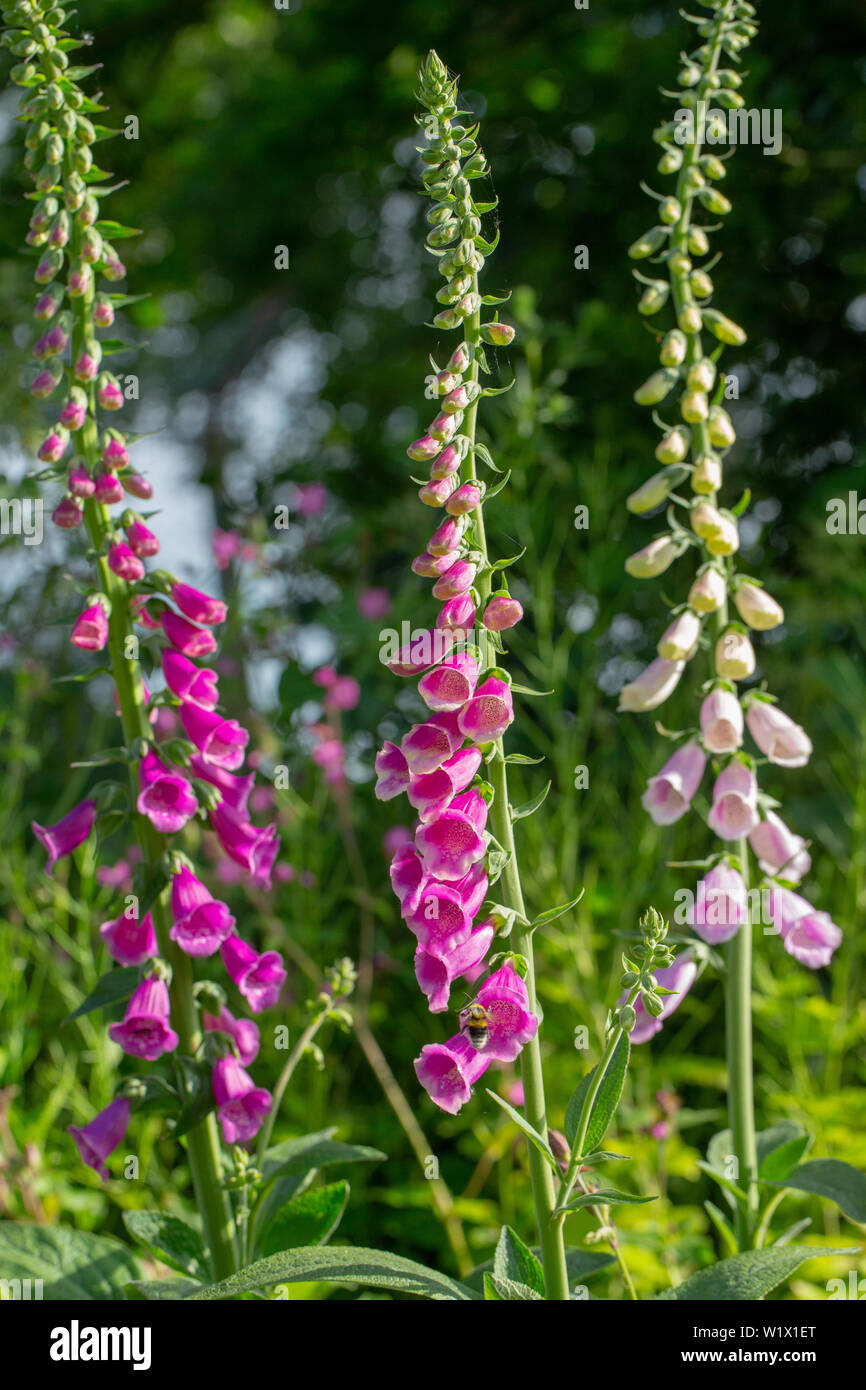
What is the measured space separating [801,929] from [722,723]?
371mm

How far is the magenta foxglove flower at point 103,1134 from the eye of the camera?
5.17ft

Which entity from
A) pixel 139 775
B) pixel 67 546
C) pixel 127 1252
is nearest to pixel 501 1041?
pixel 139 775

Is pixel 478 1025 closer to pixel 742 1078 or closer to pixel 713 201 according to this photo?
pixel 742 1078

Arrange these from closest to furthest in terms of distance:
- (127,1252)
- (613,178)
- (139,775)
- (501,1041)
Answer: (501,1041)
(139,775)
(127,1252)
(613,178)

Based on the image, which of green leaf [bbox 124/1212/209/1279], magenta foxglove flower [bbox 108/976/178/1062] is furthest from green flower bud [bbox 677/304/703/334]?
green leaf [bbox 124/1212/209/1279]

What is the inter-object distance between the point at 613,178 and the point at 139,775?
3.46 m

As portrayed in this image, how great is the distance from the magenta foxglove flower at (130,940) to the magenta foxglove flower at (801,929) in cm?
94

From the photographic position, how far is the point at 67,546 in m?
4.47

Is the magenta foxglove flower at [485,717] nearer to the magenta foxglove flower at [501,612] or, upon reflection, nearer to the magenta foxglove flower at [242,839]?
the magenta foxglove flower at [501,612]

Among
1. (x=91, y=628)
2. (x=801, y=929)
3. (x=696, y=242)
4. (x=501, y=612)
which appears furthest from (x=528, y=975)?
(x=696, y=242)

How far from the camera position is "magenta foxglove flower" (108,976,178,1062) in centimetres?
150

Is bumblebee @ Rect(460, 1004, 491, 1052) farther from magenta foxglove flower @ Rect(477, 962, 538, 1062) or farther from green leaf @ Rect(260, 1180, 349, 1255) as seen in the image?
green leaf @ Rect(260, 1180, 349, 1255)

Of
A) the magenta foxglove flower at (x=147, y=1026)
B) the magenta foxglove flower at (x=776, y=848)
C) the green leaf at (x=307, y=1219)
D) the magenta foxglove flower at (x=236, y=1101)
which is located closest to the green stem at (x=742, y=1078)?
the magenta foxglove flower at (x=776, y=848)
